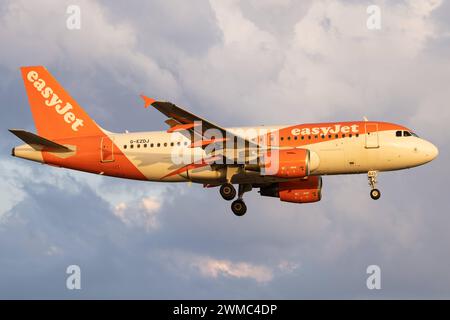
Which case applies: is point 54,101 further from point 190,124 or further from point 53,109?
point 190,124

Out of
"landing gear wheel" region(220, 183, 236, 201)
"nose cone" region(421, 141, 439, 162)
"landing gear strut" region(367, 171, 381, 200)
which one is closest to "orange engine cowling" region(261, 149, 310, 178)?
"landing gear wheel" region(220, 183, 236, 201)

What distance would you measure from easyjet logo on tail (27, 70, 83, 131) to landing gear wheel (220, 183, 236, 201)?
11.0 meters

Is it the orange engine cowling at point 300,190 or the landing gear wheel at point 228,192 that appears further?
the orange engine cowling at point 300,190

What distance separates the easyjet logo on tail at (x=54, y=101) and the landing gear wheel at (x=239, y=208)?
11298 millimetres

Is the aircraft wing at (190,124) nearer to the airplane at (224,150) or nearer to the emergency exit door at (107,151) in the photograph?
the airplane at (224,150)

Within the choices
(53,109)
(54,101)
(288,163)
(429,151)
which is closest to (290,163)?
(288,163)

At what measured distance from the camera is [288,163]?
5362 cm

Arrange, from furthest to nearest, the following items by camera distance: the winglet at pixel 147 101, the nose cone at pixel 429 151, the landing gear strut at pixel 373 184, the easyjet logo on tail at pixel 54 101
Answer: the easyjet logo on tail at pixel 54 101, the landing gear strut at pixel 373 184, the nose cone at pixel 429 151, the winglet at pixel 147 101

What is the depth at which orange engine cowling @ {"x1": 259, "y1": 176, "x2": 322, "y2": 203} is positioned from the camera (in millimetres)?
59406

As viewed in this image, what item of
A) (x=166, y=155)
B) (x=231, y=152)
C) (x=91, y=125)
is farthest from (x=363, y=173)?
(x=91, y=125)

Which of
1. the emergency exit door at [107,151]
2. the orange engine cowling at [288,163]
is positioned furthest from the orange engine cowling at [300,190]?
the emergency exit door at [107,151]

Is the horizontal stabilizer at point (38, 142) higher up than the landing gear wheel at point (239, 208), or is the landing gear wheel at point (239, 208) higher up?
the horizontal stabilizer at point (38, 142)

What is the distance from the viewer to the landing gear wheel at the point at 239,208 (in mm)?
58344

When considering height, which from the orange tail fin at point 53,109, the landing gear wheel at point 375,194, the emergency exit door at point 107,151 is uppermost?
the orange tail fin at point 53,109
